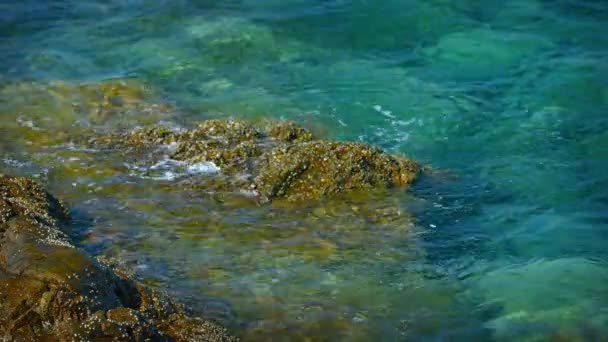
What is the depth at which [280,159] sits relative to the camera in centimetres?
1020

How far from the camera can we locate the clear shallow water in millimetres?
7621

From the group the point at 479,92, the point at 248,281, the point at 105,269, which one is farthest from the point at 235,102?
the point at 105,269

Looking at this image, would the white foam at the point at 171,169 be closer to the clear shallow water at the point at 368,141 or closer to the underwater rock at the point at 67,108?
the clear shallow water at the point at 368,141

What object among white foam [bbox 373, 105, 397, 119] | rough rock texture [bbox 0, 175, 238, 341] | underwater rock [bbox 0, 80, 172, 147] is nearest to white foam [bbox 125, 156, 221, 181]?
underwater rock [bbox 0, 80, 172, 147]

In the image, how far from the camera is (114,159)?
35.7ft

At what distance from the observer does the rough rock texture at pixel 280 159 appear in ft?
32.4

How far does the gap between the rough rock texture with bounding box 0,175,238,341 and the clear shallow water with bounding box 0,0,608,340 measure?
0.77 meters

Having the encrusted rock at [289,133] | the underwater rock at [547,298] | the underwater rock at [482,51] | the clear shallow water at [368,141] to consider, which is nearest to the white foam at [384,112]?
the clear shallow water at [368,141]

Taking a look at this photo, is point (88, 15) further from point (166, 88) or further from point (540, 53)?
point (540, 53)

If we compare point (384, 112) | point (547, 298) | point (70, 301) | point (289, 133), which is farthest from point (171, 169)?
point (547, 298)

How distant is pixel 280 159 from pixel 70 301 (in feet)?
15.5

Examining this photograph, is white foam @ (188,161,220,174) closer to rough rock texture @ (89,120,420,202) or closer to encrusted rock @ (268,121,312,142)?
rough rock texture @ (89,120,420,202)

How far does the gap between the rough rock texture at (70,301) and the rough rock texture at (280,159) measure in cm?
322

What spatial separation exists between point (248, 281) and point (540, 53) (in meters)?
9.45
